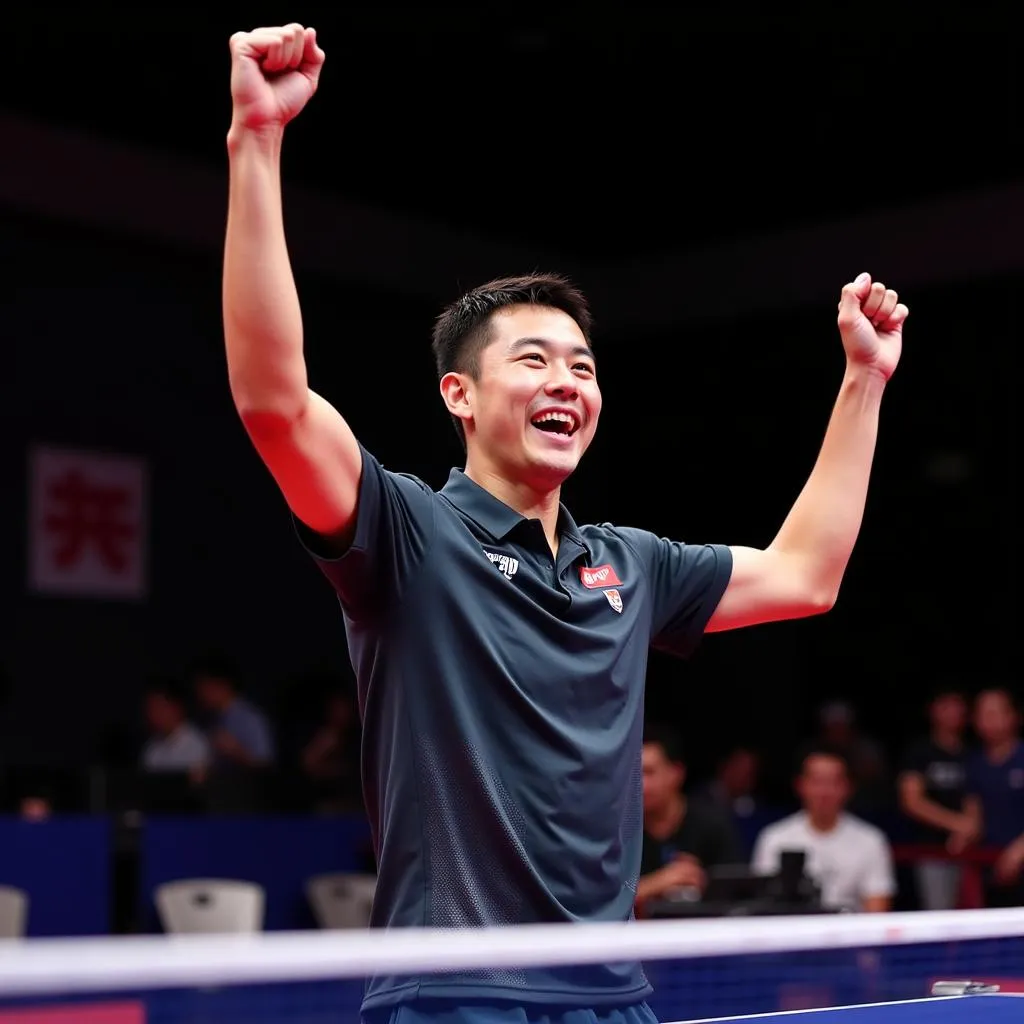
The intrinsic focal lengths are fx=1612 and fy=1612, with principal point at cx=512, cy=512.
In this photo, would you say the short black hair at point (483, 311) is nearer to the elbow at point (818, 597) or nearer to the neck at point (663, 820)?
the elbow at point (818, 597)

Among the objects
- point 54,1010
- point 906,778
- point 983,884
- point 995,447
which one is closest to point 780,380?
point 995,447

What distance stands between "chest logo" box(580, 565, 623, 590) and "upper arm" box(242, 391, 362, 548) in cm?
38

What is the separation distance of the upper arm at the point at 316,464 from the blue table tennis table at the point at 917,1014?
857mm

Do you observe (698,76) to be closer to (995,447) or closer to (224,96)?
(224,96)

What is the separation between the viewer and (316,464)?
1679mm

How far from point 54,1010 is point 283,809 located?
6412 mm

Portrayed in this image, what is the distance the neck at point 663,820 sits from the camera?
21.4 feet

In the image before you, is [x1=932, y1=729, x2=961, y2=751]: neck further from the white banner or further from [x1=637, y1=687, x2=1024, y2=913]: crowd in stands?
the white banner

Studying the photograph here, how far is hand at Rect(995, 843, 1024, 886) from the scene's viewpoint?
25.5ft

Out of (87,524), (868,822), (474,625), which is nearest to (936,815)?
(868,822)

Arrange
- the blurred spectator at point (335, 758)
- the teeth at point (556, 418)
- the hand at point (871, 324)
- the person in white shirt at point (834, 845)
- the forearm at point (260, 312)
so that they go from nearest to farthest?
the forearm at point (260, 312), the teeth at point (556, 418), the hand at point (871, 324), the person in white shirt at point (834, 845), the blurred spectator at point (335, 758)

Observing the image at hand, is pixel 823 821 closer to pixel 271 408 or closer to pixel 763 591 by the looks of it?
pixel 763 591

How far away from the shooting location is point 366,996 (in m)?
1.77

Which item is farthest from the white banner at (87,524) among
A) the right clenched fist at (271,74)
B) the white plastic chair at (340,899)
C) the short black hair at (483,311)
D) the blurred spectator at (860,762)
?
the right clenched fist at (271,74)
